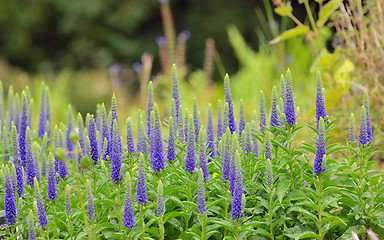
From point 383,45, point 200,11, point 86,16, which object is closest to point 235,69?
point 200,11

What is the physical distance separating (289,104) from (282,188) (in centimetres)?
37

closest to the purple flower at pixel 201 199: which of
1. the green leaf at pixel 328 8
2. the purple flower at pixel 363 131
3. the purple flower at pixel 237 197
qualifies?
the purple flower at pixel 237 197

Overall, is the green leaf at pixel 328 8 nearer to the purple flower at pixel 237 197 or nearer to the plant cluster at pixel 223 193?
the plant cluster at pixel 223 193

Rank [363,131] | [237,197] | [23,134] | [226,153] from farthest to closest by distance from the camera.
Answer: [23,134]
[363,131]
[226,153]
[237,197]

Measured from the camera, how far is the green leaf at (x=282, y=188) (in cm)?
206

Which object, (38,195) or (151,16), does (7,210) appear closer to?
(38,195)

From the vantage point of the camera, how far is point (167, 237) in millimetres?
2305

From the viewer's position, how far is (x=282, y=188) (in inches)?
83.1

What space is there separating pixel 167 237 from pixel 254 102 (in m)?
4.56

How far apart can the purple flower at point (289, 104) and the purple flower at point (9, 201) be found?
1.25 metres

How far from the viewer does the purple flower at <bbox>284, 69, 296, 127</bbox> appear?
217 centimetres

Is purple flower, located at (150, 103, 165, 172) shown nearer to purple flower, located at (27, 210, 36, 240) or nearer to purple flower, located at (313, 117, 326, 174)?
purple flower, located at (27, 210, 36, 240)

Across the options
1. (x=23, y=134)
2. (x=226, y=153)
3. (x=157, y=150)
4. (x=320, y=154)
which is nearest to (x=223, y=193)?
(x=226, y=153)

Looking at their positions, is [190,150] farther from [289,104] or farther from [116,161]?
[289,104]
